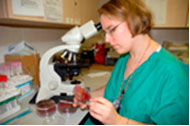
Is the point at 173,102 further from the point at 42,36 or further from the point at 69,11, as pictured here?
the point at 42,36

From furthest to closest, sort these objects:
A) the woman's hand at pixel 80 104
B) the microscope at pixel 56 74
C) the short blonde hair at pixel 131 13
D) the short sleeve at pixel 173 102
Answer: the microscope at pixel 56 74
the woman's hand at pixel 80 104
the short blonde hair at pixel 131 13
the short sleeve at pixel 173 102

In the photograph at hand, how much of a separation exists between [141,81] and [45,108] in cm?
59

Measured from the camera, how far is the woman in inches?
25.1

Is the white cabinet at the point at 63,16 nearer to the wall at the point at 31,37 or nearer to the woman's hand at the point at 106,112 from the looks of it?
the wall at the point at 31,37

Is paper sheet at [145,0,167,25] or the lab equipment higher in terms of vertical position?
paper sheet at [145,0,167,25]

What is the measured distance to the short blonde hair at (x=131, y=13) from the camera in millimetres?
729

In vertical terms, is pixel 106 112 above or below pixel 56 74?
below

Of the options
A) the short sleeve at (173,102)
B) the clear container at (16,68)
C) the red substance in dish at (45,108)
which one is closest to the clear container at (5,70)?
the clear container at (16,68)

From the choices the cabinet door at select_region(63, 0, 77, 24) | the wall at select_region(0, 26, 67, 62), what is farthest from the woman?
the wall at select_region(0, 26, 67, 62)

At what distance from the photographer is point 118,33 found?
0.77 m

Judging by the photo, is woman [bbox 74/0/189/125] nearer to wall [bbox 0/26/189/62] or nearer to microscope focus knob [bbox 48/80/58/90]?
microscope focus knob [bbox 48/80/58/90]

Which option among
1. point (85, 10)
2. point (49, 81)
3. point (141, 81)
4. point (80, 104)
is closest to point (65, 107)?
point (80, 104)

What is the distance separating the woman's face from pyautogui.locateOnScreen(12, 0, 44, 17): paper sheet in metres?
0.46

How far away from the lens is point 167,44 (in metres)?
2.03
